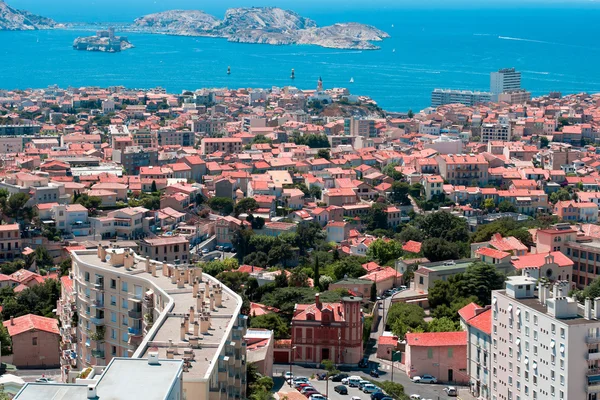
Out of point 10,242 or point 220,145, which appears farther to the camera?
point 220,145

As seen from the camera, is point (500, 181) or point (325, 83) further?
point (325, 83)

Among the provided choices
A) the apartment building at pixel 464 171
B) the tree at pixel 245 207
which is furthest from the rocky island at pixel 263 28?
the tree at pixel 245 207

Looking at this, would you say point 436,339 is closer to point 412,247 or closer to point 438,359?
point 438,359

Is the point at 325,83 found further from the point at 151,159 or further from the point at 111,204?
the point at 111,204

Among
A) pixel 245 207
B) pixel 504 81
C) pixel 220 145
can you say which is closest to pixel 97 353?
pixel 245 207

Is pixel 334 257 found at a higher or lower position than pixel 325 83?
lower

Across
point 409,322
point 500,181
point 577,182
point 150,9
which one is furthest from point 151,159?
point 150,9
